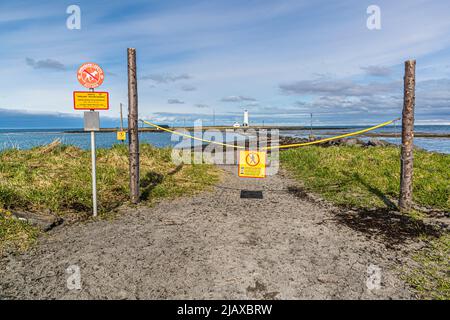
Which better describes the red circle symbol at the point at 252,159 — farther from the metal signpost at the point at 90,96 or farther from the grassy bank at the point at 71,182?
the metal signpost at the point at 90,96

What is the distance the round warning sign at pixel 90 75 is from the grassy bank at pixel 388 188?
262 inches

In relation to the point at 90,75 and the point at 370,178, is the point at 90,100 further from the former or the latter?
the point at 370,178

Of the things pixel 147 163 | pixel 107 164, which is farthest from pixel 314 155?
pixel 107 164

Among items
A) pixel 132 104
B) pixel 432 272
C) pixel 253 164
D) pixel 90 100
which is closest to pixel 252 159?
pixel 253 164

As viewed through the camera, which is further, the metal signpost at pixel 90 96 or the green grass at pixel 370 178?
the green grass at pixel 370 178

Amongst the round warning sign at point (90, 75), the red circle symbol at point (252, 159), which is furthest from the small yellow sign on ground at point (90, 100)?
the red circle symbol at point (252, 159)

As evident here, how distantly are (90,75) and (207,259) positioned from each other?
187 inches

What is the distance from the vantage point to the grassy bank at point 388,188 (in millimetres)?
4078

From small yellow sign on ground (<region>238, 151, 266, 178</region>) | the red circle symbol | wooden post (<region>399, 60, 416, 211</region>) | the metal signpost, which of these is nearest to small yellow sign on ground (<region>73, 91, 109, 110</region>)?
the metal signpost

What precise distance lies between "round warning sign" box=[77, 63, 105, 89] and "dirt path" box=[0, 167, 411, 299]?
3.09 m

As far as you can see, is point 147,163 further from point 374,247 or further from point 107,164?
point 374,247

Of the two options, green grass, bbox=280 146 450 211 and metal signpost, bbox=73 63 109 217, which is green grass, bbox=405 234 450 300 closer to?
green grass, bbox=280 146 450 211

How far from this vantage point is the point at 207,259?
14.7 ft

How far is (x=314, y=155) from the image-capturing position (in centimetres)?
1573
